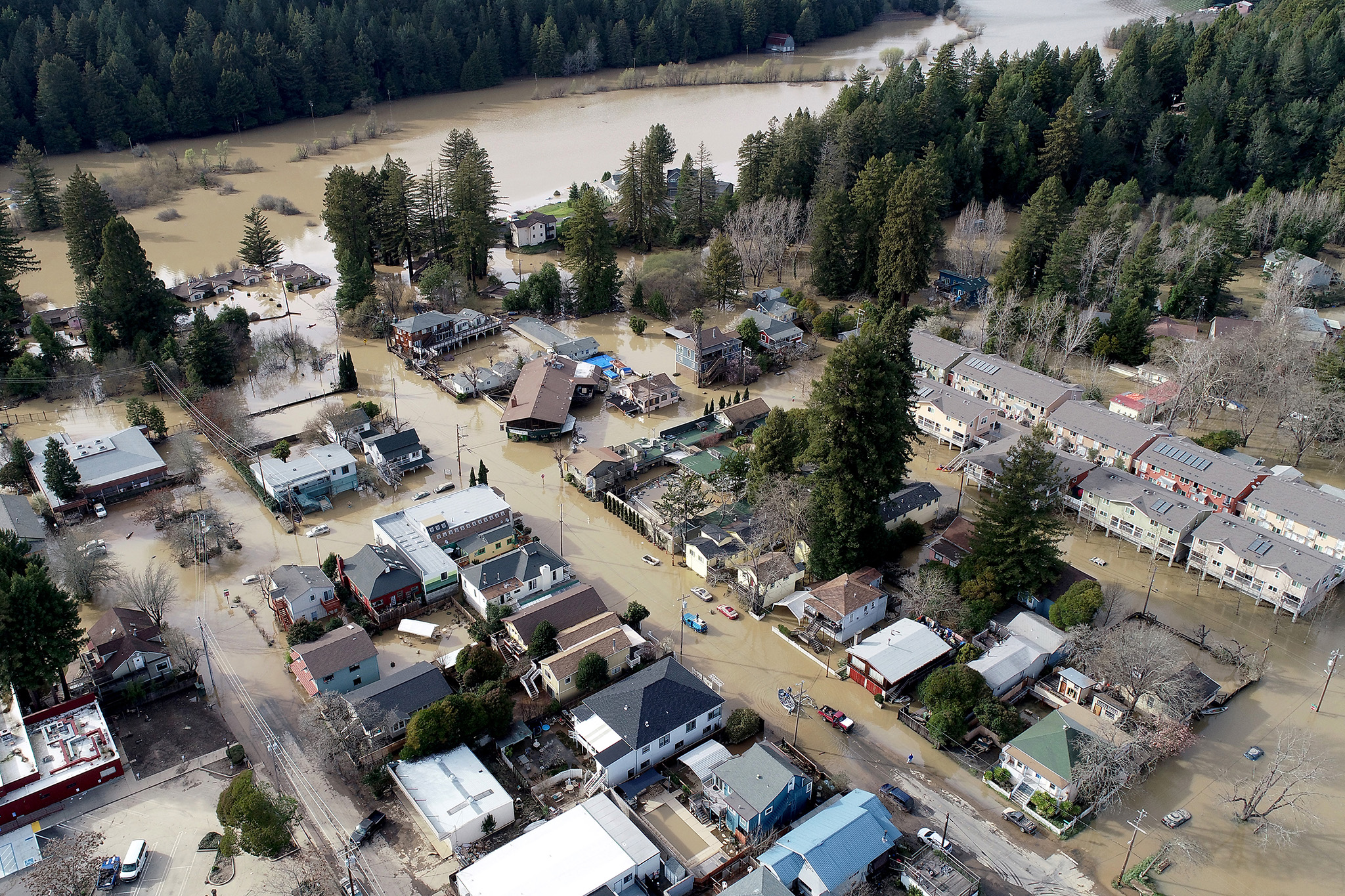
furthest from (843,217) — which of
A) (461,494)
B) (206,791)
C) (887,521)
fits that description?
(206,791)

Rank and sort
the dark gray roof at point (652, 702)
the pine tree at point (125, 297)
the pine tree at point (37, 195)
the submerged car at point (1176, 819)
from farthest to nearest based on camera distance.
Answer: the pine tree at point (37, 195), the pine tree at point (125, 297), the dark gray roof at point (652, 702), the submerged car at point (1176, 819)

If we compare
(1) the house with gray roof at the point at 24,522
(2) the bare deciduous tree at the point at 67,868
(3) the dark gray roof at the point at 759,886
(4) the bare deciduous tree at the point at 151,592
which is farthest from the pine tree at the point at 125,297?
(3) the dark gray roof at the point at 759,886

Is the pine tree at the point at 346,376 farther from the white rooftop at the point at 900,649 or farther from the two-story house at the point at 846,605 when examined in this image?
the white rooftop at the point at 900,649

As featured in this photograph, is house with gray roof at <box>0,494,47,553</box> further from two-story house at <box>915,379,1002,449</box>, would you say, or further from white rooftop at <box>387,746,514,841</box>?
two-story house at <box>915,379,1002,449</box>

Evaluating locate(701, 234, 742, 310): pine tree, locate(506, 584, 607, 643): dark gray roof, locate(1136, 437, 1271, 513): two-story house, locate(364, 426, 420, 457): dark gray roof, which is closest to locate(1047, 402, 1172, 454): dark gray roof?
locate(1136, 437, 1271, 513): two-story house

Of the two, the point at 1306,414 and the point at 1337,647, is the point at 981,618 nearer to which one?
the point at 1337,647
